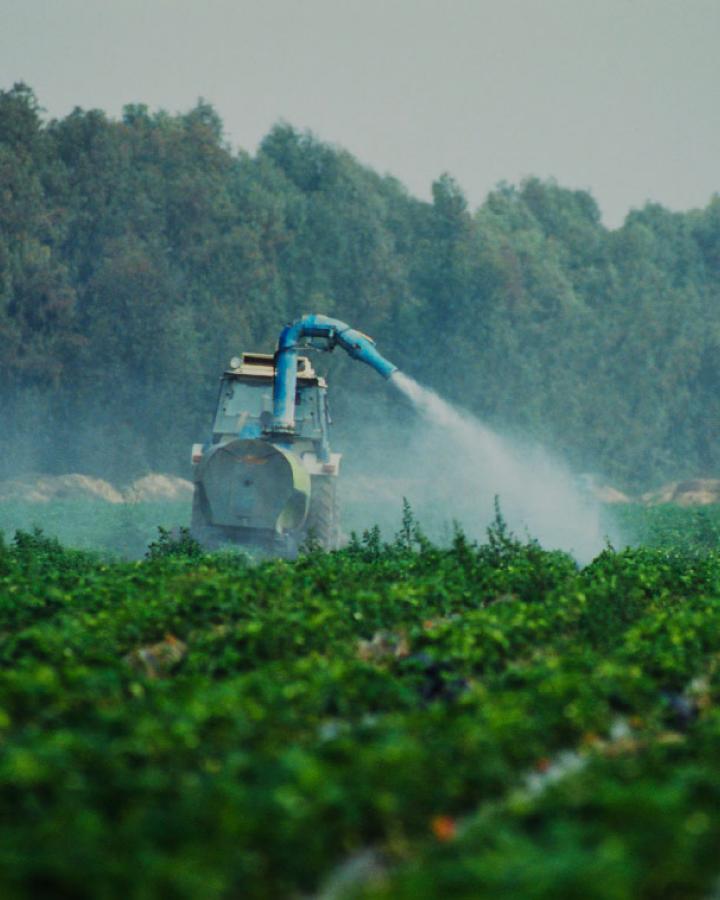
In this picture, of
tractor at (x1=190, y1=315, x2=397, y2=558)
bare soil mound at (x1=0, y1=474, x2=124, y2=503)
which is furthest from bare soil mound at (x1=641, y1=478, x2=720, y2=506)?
tractor at (x1=190, y1=315, x2=397, y2=558)

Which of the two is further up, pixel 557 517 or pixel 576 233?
pixel 576 233

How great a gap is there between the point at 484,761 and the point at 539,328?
59.4 m

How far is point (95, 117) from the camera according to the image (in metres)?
54.7

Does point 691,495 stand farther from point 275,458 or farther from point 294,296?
point 275,458

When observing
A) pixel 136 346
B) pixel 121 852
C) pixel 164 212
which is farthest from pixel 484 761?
pixel 164 212

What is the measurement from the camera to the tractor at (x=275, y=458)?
21234 mm

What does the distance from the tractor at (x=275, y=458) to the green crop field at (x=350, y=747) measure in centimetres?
722

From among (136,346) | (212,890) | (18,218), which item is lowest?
(212,890)

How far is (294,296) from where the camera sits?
5794cm

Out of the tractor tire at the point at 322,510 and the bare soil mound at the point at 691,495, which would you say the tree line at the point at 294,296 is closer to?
the bare soil mound at the point at 691,495

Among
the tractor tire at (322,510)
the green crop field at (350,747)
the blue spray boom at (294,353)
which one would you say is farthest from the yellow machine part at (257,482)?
the green crop field at (350,747)

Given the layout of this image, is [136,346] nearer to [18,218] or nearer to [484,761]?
[18,218]

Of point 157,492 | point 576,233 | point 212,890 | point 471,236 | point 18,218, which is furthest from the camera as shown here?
point 576,233

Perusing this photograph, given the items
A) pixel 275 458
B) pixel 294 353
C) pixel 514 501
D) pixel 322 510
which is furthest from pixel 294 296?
pixel 275 458
